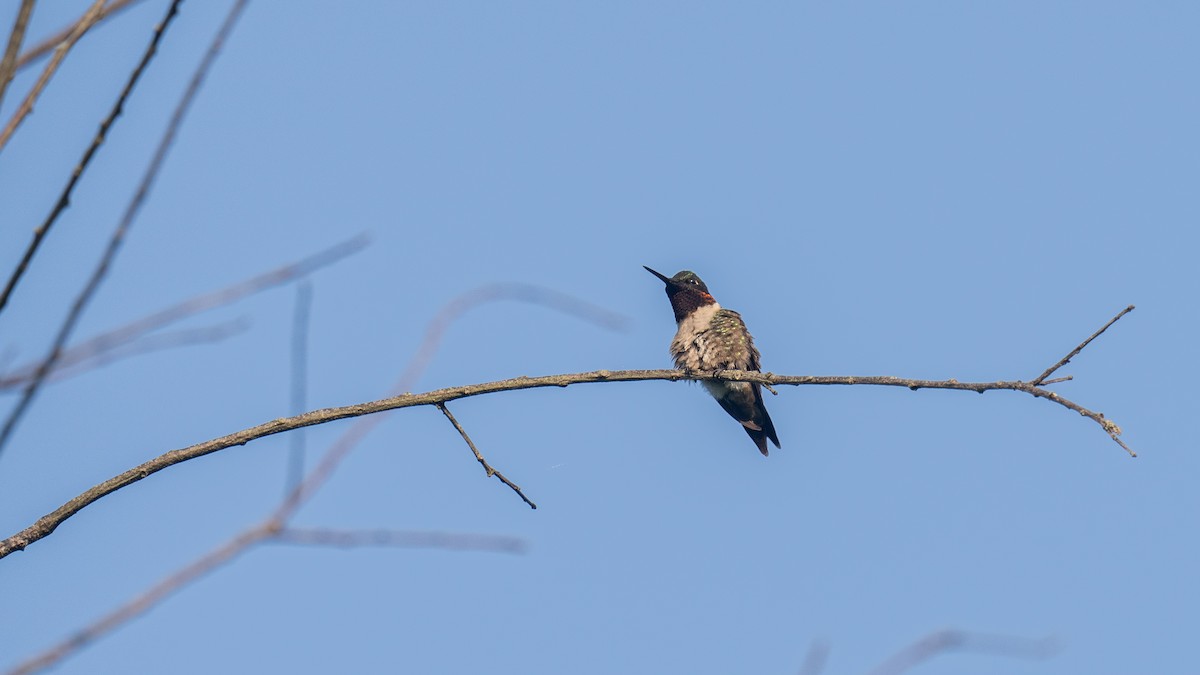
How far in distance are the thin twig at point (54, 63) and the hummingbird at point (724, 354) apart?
763cm

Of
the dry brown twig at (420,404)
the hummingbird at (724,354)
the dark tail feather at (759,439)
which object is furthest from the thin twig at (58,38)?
the dark tail feather at (759,439)

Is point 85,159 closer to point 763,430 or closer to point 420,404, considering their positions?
point 420,404

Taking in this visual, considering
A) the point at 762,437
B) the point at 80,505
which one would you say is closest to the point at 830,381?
the point at 80,505

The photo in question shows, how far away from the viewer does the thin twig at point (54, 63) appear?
6.16 ft

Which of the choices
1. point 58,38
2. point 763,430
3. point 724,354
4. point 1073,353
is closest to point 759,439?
point 763,430

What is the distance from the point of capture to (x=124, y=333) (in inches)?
87.7

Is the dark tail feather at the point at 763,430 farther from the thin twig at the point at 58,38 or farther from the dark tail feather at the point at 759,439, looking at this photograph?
the thin twig at the point at 58,38

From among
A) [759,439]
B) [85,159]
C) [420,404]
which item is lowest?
[85,159]

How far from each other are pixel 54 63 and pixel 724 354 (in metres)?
8.03

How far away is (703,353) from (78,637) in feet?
27.2

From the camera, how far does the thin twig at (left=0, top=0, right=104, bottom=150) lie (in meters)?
1.88

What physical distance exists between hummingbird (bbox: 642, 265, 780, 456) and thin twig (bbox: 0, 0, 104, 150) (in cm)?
763

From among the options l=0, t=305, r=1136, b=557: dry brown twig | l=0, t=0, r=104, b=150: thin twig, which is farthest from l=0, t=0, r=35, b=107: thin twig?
l=0, t=305, r=1136, b=557: dry brown twig

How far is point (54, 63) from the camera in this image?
1.91m
